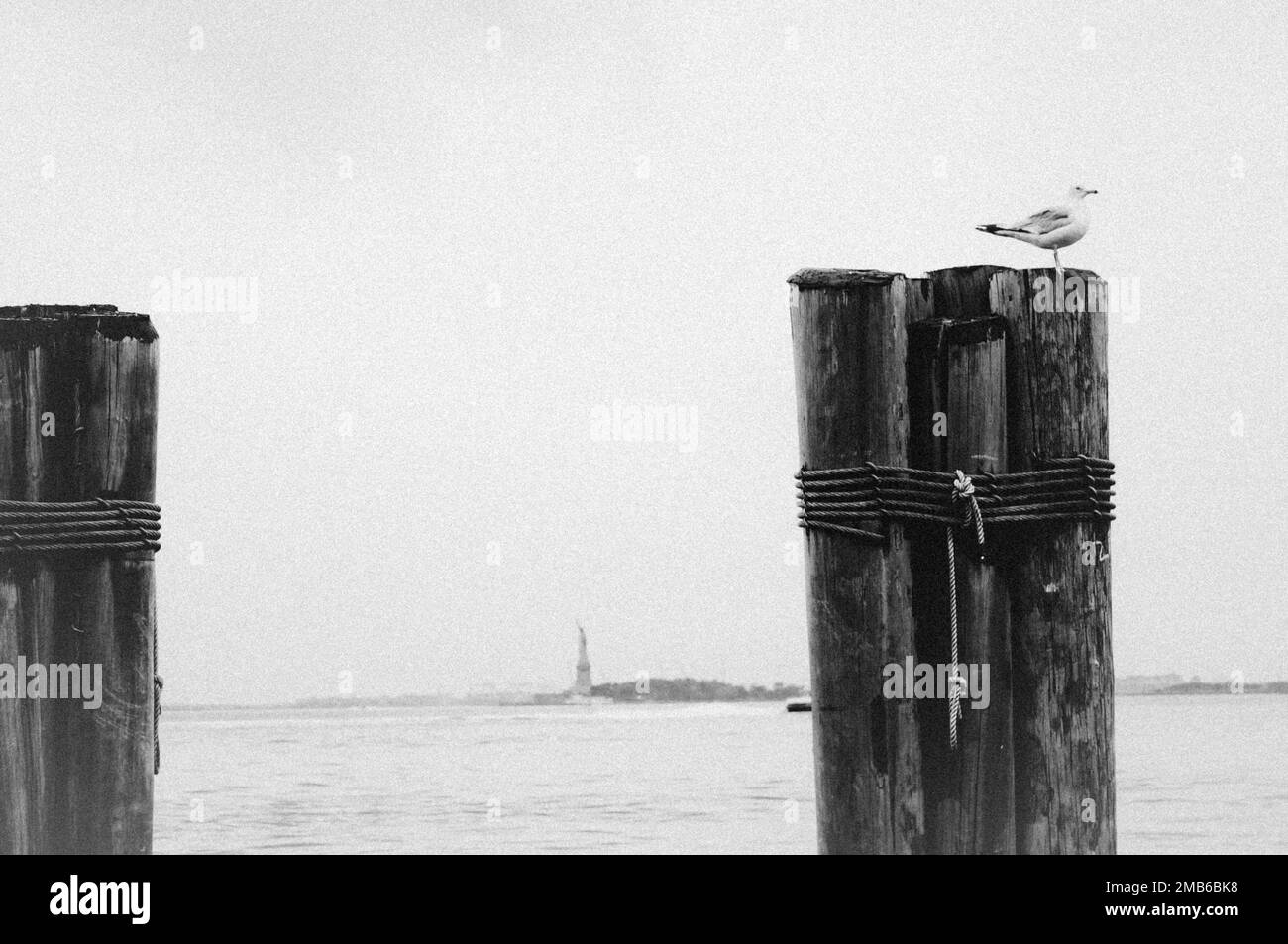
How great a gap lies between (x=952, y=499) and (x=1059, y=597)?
0.52m

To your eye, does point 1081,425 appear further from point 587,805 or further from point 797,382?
point 587,805

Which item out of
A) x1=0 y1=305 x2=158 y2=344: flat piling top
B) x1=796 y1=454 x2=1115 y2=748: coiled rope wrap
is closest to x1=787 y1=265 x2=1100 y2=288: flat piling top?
x1=796 y1=454 x2=1115 y2=748: coiled rope wrap

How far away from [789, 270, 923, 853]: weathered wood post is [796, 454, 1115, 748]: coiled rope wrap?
0.06m

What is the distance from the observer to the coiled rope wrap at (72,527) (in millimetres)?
5691

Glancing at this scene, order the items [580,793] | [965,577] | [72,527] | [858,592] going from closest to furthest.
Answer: [858,592]
[965,577]
[72,527]
[580,793]

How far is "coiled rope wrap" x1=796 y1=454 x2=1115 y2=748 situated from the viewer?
5.51 m

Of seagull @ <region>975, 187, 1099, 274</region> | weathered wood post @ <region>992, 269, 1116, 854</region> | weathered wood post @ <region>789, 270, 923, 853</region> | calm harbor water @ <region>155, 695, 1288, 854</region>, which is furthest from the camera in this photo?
calm harbor water @ <region>155, 695, 1288, 854</region>

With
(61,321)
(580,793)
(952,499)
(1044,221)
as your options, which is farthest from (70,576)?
(580,793)

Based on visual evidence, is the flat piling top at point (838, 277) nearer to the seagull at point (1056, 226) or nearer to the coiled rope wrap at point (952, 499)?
the coiled rope wrap at point (952, 499)

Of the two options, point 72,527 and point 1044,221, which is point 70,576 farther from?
point 1044,221

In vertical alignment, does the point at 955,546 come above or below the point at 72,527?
below

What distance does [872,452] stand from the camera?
5.55 m

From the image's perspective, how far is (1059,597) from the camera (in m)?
5.61

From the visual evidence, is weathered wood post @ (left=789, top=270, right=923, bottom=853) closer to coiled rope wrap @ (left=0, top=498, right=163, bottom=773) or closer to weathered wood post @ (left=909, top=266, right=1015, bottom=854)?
weathered wood post @ (left=909, top=266, right=1015, bottom=854)
